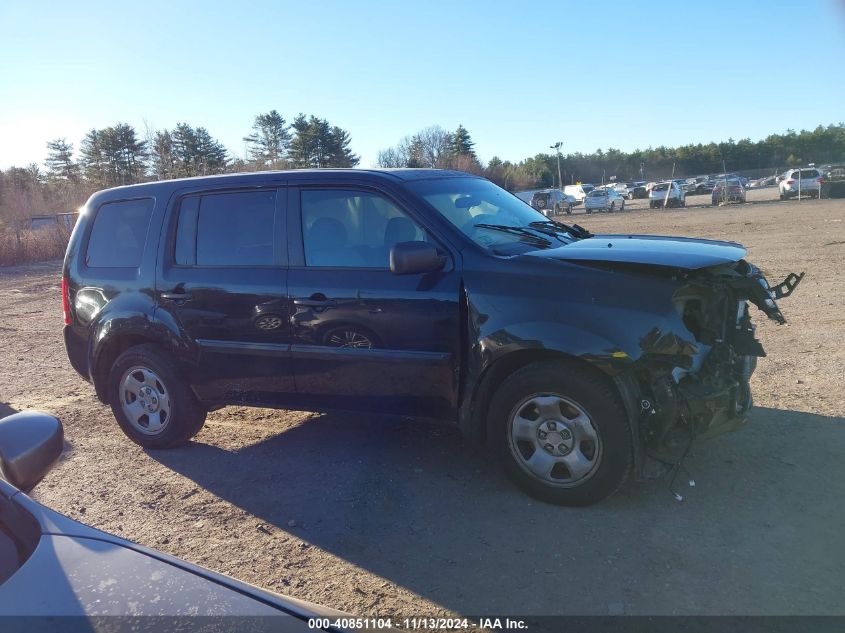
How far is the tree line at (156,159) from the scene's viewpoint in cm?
3694

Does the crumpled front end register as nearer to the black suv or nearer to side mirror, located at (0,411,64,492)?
the black suv

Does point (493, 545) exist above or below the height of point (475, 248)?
below

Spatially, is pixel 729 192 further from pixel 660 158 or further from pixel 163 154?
pixel 660 158

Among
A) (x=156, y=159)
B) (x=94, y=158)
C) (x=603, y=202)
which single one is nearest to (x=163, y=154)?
(x=156, y=159)

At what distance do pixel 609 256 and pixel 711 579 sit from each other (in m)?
1.85

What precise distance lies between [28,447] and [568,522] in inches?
110

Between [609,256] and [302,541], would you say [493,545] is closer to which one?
[302,541]

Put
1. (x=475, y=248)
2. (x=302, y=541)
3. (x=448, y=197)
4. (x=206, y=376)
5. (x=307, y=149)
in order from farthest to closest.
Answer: (x=307, y=149)
(x=206, y=376)
(x=448, y=197)
(x=475, y=248)
(x=302, y=541)

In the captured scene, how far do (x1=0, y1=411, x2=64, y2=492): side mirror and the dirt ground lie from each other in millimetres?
1464

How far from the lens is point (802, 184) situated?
42438mm

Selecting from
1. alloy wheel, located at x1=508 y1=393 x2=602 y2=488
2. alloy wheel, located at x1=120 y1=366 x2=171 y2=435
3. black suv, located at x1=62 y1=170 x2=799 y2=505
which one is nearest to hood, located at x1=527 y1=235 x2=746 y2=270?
black suv, located at x1=62 y1=170 x2=799 y2=505

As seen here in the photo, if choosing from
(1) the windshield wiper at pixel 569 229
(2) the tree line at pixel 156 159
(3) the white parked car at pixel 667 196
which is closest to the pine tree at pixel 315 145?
(2) the tree line at pixel 156 159

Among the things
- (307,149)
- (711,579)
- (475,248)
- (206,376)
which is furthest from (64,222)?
(711,579)

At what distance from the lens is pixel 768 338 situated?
762 cm
